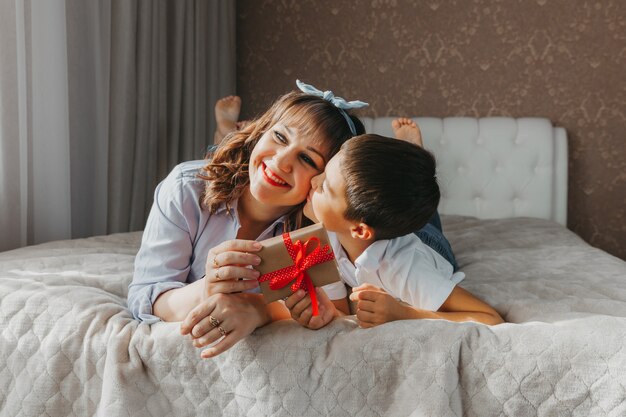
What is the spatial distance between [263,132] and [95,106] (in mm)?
1296

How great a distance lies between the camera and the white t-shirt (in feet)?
4.98

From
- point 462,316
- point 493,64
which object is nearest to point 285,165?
point 462,316

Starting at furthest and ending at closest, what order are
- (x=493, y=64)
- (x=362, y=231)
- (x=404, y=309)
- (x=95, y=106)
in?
(x=493, y=64), (x=95, y=106), (x=362, y=231), (x=404, y=309)

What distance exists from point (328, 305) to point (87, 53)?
5.92ft

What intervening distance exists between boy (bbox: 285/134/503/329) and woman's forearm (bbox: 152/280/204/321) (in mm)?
232

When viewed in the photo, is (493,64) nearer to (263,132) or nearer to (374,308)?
(263,132)

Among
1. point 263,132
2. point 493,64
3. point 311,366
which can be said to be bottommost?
point 311,366

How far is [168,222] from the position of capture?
1.54 meters

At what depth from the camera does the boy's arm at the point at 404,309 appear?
1276 mm

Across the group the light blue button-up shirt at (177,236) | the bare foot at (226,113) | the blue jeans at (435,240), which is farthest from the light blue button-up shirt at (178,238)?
the bare foot at (226,113)

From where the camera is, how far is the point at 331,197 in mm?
1411

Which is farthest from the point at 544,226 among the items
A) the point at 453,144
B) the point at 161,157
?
the point at 161,157

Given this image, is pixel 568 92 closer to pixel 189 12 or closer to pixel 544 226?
pixel 544 226

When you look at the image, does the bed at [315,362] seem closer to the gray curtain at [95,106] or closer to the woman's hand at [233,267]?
the woman's hand at [233,267]
